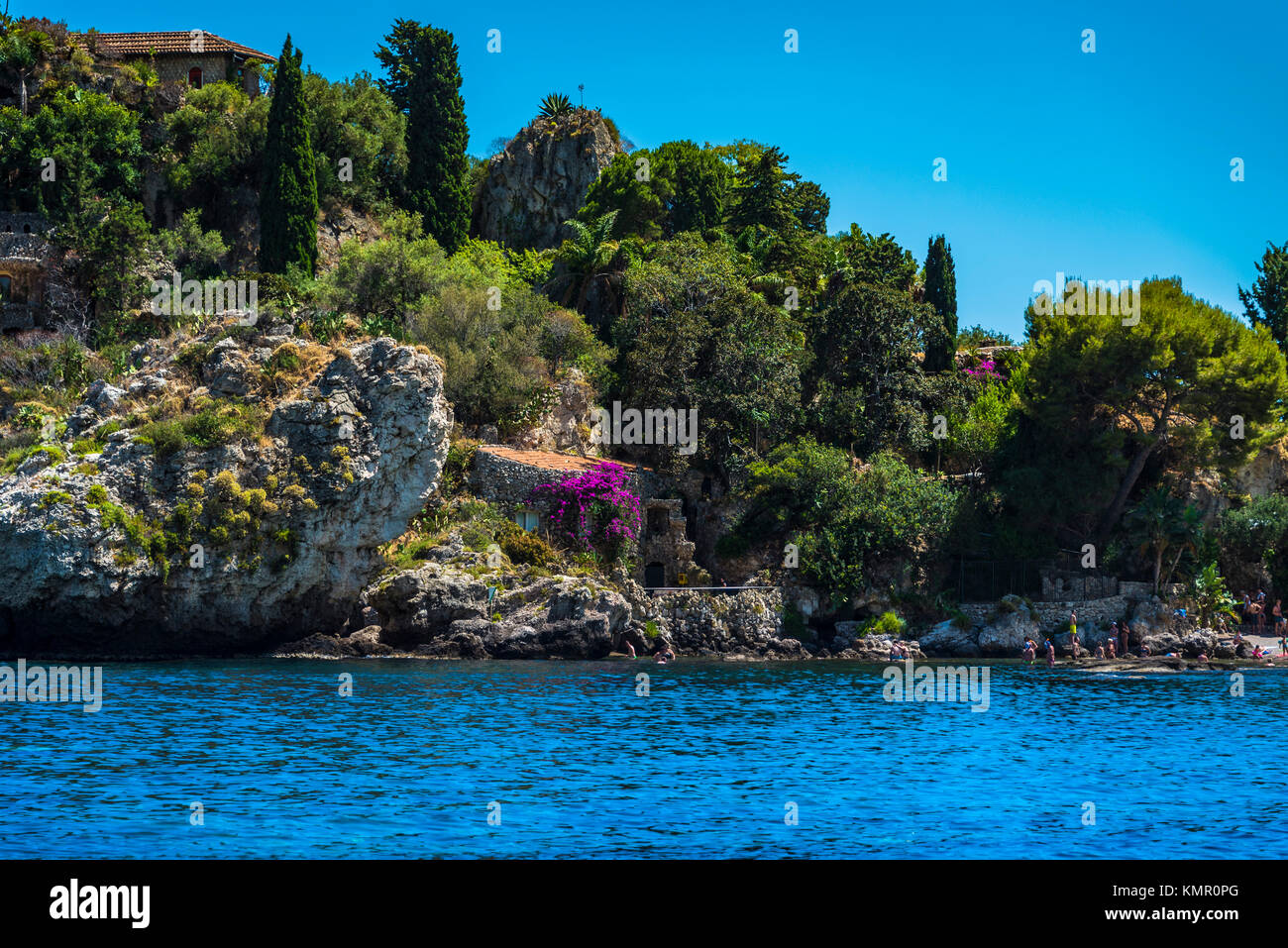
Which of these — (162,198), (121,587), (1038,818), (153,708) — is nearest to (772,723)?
(1038,818)

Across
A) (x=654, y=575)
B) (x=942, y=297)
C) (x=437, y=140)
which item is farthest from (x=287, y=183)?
(x=942, y=297)

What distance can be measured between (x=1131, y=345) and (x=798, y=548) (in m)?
15.8

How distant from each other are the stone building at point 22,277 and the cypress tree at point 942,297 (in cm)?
4106

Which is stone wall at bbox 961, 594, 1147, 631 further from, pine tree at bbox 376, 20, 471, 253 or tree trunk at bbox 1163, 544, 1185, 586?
pine tree at bbox 376, 20, 471, 253

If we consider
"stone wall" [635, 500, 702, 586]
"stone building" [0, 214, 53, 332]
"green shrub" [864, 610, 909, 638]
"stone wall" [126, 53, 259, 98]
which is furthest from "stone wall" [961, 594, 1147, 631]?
"stone wall" [126, 53, 259, 98]

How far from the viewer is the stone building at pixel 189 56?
66.4 metres

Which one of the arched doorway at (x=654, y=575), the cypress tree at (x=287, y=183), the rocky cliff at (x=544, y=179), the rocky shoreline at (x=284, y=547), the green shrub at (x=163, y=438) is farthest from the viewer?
the rocky cliff at (x=544, y=179)

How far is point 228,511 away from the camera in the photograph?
133ft

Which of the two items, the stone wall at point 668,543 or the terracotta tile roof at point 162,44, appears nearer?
the stone wall at point 668,543

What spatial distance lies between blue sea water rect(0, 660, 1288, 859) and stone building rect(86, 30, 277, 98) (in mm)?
40719

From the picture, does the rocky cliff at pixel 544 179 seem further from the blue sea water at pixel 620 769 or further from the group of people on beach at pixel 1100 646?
the blue sea water at pixel 620 769

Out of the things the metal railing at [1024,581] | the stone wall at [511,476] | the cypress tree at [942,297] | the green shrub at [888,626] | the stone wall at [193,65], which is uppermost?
the stone wall at [193,65]

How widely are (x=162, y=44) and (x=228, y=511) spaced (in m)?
38.6

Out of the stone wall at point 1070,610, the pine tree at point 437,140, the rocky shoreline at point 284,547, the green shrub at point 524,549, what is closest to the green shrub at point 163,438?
the rocky shoreline at point 284,547
